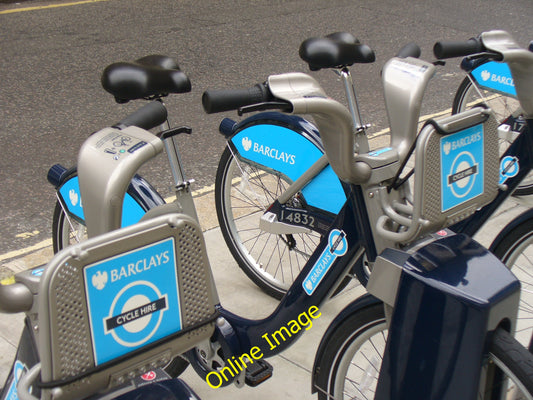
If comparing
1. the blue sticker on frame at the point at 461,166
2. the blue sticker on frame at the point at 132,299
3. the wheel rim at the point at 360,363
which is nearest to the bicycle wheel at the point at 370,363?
the wheel rim at the point at 360,363

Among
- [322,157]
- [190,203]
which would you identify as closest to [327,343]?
[190,203]

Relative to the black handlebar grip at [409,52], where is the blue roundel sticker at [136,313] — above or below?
below

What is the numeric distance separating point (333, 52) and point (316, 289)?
0.83m

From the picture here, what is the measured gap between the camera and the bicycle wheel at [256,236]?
3.34m

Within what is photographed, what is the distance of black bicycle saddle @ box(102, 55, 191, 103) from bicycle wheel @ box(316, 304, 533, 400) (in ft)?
2.83

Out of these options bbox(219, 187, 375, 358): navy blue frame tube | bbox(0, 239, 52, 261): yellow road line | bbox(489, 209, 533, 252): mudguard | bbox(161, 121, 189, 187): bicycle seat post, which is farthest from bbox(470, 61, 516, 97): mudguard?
bbox(0, 239, 52, 261): yellow road line

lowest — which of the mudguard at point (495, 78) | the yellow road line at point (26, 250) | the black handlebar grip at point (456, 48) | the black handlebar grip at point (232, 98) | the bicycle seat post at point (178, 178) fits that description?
the yellow road line at point (26, 250)

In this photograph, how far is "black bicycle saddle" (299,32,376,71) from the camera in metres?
2.38

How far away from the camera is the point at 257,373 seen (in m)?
2.38

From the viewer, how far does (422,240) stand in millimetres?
1997

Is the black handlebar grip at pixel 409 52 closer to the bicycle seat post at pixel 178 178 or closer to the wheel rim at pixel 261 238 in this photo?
the bicycle seat post at pixel 178 178

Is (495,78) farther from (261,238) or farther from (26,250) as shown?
(26,250)

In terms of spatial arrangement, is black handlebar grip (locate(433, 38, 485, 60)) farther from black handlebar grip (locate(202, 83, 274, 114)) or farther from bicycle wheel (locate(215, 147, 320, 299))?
bicycle wheel (locate(215, 147, 320, 299))

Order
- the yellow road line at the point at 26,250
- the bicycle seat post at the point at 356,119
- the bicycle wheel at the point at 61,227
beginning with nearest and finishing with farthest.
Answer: the bicycle seat post at the point at 356,119
the bicycle wheel at the point at 61,227
the yellow road line at the point at 26,250
